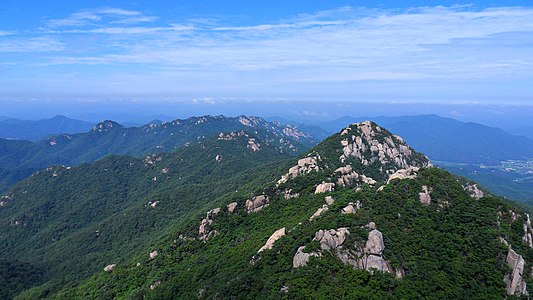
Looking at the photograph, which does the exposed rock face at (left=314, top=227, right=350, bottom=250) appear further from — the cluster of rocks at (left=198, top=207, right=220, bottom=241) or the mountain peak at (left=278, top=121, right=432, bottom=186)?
the mountain peak at (left=278, top=121, right=432, bottom=186)

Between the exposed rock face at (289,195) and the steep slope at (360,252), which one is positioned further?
the exposed rock face at (289,195)

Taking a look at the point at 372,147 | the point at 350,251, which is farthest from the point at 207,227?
the point at 372,147

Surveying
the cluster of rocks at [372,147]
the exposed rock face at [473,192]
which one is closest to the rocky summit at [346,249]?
the exposed rock face at [473,192]

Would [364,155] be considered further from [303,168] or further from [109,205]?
[109,205]

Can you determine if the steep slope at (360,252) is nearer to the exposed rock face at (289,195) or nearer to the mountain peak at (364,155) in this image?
the exposed rock face at (289,195)

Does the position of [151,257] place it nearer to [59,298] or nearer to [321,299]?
[59,298]

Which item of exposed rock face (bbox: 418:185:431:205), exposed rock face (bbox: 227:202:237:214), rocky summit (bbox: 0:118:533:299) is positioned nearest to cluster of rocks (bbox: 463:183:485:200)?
rocky summit (bbox: 0:118:533:299)

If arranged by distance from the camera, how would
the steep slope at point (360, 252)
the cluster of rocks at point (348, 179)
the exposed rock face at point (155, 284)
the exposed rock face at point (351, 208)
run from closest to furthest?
the steep slope at point (360, 252) → the exposed rock face at point (351, 208) → the exposed rock face at point (155, 284) → the cluster of rocks at point (348, 179)
